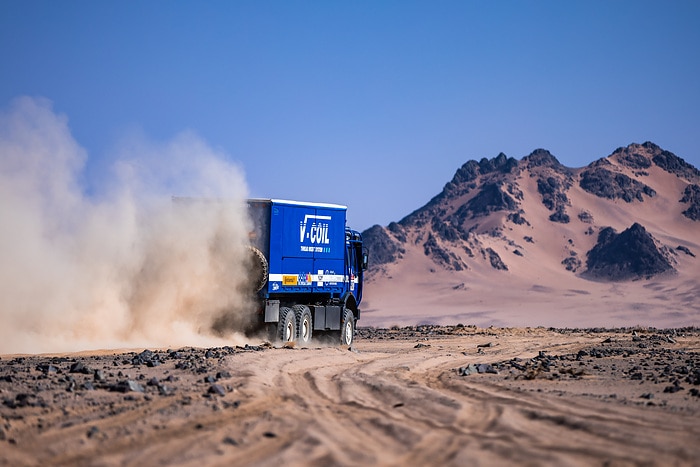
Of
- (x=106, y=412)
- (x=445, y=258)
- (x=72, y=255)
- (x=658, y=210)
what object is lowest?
(x=106, y=412)

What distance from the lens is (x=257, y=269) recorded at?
2862 cm

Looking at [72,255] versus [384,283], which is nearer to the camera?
[72,255]

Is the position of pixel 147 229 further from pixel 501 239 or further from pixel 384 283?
pixel 501 239

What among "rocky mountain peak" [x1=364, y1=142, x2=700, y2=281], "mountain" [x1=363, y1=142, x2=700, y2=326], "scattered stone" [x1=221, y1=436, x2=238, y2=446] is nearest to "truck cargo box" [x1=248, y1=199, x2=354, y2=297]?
"scattered stone" [x1=221, y1=436, x2=238, y2=446]

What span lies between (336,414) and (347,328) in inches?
807

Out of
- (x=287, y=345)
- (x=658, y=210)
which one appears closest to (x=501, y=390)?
(x=287, y=345)

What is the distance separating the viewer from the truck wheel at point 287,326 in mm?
28872

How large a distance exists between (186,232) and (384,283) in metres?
88.9

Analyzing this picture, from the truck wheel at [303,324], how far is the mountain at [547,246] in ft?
202

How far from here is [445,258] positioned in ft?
397

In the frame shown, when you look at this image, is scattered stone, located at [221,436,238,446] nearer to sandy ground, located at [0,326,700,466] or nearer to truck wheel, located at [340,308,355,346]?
sandy ground, located at [0,326,700,466]

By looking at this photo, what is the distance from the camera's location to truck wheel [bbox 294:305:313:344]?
29969 millimetres

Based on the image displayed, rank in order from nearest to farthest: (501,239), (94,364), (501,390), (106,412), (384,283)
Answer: (106,412)
(501,390)
(94,364)
(384,283)
(501,239)

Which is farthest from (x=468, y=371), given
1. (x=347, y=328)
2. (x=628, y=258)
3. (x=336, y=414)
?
(x=628, y=258)
